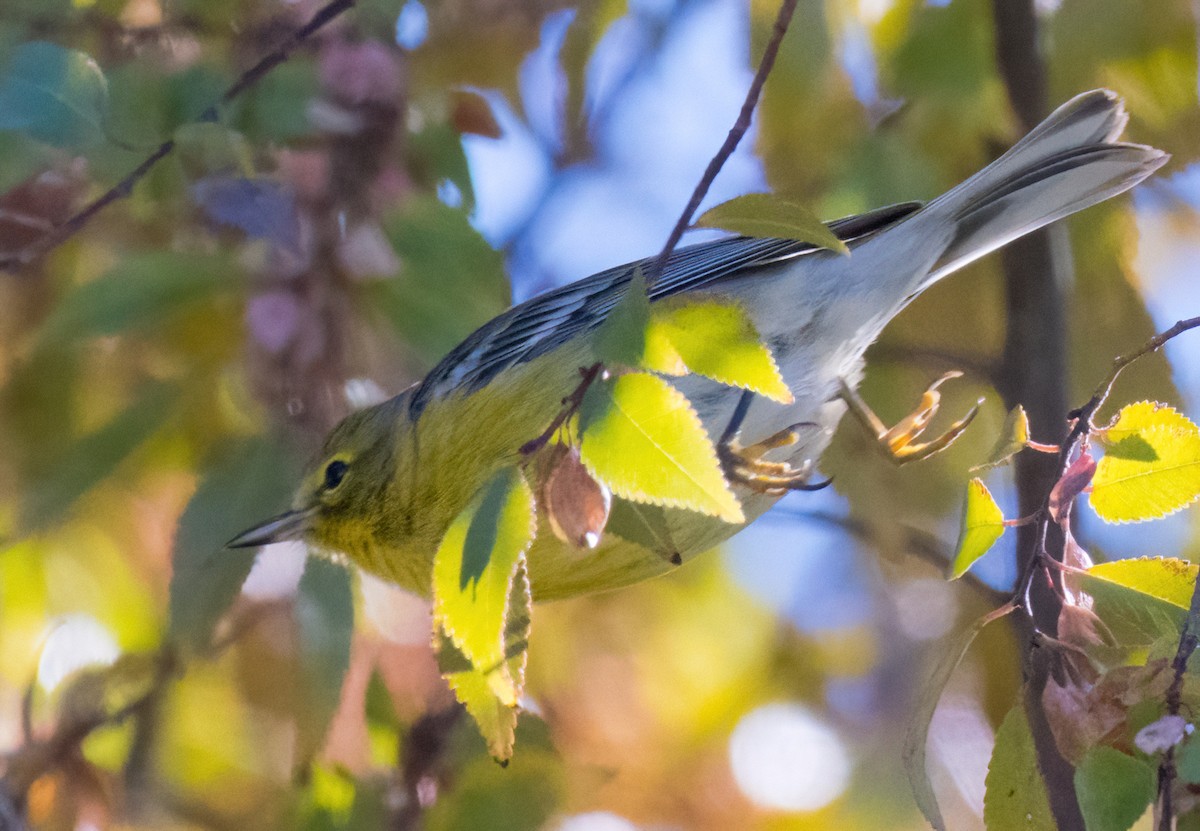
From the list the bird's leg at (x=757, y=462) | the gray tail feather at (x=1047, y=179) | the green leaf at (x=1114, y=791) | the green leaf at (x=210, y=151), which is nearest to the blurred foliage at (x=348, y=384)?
the green leaf at (x=210, y=151)

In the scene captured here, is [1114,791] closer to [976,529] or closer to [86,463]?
[976,529]

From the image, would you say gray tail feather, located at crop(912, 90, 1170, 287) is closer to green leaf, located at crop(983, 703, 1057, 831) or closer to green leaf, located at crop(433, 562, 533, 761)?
green leaf, located at crop(983, 703, 1057, 831)

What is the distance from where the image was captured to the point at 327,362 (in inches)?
81.0

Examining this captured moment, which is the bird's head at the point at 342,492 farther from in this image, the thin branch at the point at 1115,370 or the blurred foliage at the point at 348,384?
the thin branch at the point at 1115,370

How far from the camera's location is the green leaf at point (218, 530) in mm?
1697

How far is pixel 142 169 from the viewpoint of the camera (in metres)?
1.64

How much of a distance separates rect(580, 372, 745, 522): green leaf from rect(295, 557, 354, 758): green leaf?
0.82m

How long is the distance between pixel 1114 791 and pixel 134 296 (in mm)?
1427

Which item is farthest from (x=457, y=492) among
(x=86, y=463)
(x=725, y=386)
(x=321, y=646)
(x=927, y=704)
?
(x=927, y=704)

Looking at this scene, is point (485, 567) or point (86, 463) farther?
point (86, 463)

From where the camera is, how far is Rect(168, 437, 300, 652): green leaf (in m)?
1.70

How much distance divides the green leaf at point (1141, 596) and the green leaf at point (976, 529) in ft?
0.48

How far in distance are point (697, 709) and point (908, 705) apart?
1.82 feet

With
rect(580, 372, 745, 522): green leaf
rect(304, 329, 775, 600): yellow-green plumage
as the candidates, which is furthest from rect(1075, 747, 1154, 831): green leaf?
rect(304, 329, 775, 600): yellow-green plumage
